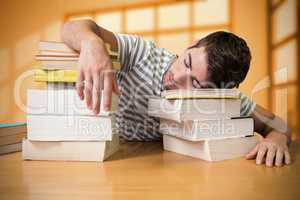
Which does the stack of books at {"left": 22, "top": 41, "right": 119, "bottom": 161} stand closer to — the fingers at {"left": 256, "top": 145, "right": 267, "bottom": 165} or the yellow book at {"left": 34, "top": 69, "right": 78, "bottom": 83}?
the yellow book at {"left": 34, "top": 69, "right": 78, "bottom": 83}

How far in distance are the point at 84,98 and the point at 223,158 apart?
30 centimetres

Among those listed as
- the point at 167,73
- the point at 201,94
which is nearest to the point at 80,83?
the point at 201,94

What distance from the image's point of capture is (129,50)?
100cm

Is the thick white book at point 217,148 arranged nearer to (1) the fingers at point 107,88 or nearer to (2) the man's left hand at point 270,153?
(2) the man's left hand at point 270,153

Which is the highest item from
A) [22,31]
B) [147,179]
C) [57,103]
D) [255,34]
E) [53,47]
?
[22,31]

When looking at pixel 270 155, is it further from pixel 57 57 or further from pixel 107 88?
pixel 57 57

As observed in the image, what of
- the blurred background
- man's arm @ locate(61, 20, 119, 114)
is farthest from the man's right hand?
the blurred background

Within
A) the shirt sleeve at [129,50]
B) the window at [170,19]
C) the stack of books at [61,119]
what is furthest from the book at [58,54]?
the window at [170,19]

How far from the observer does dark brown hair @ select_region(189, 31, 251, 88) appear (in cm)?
90

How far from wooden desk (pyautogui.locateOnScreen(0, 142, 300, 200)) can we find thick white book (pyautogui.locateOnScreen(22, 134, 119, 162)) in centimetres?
2

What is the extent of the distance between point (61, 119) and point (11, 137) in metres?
0.21

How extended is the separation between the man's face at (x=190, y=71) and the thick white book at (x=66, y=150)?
15.0 inches

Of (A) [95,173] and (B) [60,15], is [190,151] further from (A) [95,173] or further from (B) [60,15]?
(B) [60,15]

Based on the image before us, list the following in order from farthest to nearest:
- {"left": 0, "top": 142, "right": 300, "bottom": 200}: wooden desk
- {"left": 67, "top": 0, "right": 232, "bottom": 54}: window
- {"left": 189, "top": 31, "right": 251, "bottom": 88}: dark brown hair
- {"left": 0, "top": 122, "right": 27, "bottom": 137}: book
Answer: {"left": 67, "top": 0, "right": 232, "bottom": 54}: window → {"left": 189, "top": 31, "right": 251, "bottom": 88}: dark brown hair → {"left": 0, "top": 122, "right": 27, "bottom": 137}: book → {"left": 0, "top": 142, "right": 300, "bottom": 200}: wooden desk
